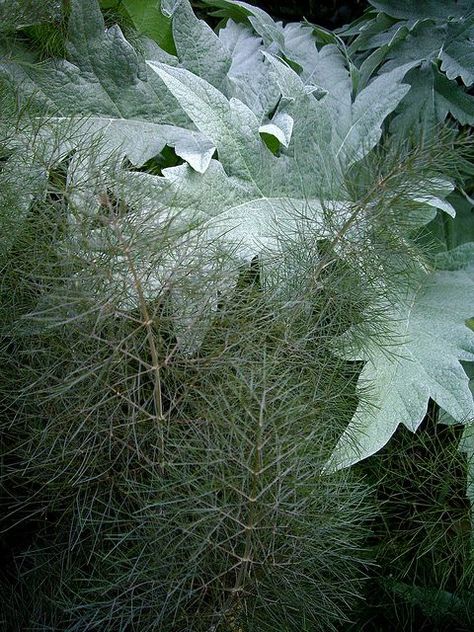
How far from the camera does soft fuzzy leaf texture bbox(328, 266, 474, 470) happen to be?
0.78 m

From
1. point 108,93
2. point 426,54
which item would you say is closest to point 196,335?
point 108,93

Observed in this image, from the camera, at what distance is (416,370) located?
85 cm

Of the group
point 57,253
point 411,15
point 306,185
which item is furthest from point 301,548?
point 411,15

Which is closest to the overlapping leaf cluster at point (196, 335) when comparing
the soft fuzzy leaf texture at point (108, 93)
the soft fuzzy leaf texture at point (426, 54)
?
the soft fuzzy leaf texture at point (108, 93)

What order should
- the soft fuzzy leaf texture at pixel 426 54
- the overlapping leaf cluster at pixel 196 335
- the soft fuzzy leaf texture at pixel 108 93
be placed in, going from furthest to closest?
the soft fuzzy leaf texture at pixel 426 54
the soft fuzzy leaf texture at pixel 108 93
the overlapping leaf cluster at pixel 196 335

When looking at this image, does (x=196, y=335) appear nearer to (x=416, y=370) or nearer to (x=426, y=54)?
(x=416, y=370)

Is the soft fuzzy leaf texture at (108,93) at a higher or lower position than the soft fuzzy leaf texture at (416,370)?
higher

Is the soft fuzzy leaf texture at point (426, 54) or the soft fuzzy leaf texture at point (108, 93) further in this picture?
the soft fuzzy leaf texture at point (426, 54)

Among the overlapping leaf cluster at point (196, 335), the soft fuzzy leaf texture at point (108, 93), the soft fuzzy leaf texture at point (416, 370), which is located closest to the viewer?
the overlapping leaf cluster at point (196, 335)

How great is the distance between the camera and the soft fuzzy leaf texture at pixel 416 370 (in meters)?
0.78

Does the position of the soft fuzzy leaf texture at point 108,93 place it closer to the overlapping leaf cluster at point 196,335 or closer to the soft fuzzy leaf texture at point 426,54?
the overlapping leaf cluster at point 196,335

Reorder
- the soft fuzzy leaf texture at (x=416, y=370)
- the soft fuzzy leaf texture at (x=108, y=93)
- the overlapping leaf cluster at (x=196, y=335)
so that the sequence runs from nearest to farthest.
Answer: the overlapping leaf cluster at (x=196, y=335) < the soft fuzzy leaf texture at (x=416, y=370) < the soft fuzzy leaf texture at (x=108, y=93)

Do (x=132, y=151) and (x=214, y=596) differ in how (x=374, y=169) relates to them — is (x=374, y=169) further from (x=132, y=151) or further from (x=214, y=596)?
(x=214, y=596)

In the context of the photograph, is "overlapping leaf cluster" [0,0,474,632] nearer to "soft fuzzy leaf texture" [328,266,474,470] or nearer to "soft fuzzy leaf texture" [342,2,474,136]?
"soft fuzzy leaf texture" [328,266,474,470]
